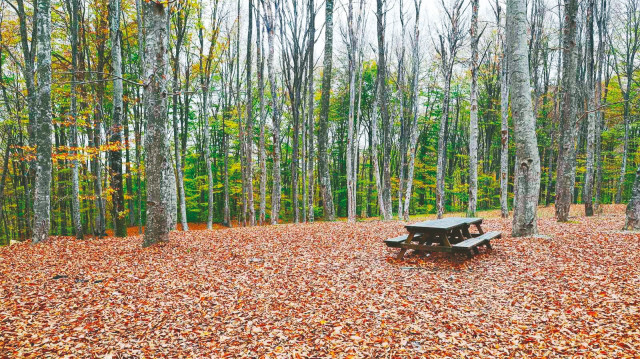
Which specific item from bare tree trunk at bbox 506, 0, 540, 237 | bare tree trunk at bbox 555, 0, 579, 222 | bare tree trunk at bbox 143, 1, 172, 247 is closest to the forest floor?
bare tree trunk at bbox 506, 0, 540, 237

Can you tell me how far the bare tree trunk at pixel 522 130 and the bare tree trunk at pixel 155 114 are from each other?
7.89m

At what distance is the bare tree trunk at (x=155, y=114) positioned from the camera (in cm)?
654

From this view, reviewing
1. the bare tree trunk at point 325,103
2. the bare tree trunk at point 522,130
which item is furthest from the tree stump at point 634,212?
the bare tree trunk at point 325,103

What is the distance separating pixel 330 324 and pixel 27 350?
10.3 feet

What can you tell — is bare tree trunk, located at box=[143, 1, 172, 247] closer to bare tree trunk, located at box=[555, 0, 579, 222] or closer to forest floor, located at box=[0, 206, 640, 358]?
forest floor, located at box=[0, 206, 640, 358]

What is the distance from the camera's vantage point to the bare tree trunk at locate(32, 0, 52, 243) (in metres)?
7.82

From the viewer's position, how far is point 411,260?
18.7ft

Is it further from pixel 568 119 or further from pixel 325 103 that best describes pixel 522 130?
pixel 325 103

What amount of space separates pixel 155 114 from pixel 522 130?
8175 millimetres

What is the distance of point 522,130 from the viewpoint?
661cm

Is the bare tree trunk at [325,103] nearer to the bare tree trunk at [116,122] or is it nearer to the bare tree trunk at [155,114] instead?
the bare tree trunk at [155,114]

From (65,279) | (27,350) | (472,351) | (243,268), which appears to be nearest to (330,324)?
(472,351)

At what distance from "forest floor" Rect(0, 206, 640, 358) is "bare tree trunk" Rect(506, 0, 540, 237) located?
0.70 meters

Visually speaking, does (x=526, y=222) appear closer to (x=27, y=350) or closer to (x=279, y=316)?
(x=279, y=316)
